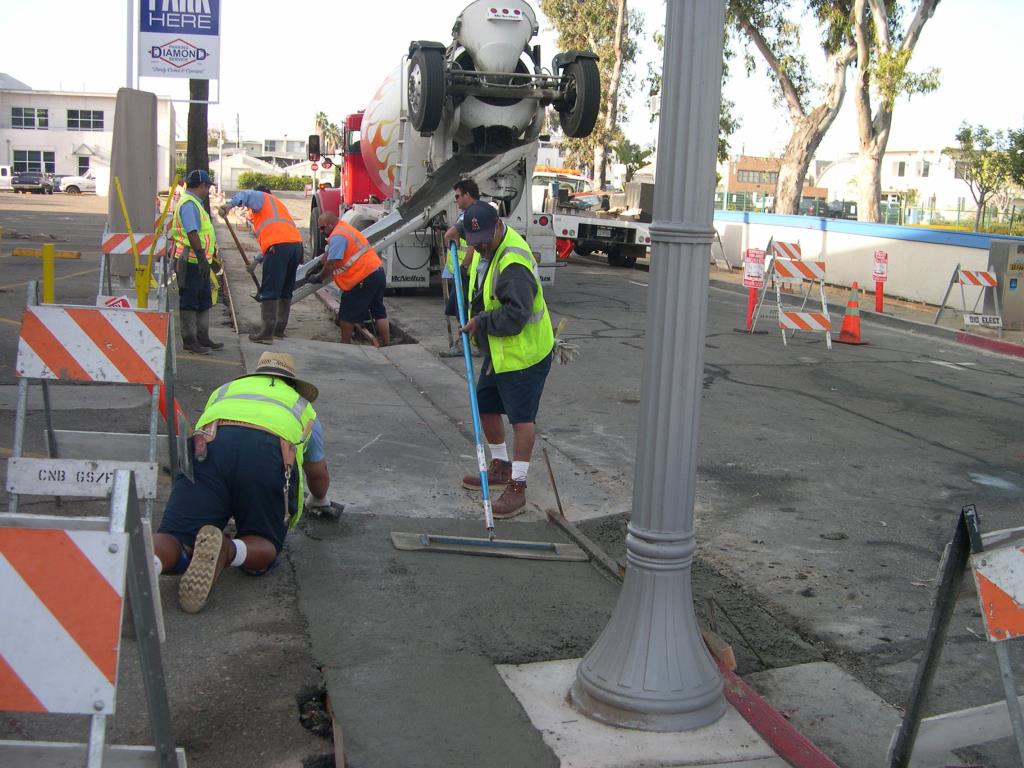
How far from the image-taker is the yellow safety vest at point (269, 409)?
4859 mm

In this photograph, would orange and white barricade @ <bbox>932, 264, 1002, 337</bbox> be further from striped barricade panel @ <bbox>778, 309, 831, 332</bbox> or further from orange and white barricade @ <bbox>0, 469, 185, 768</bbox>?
orange and white barricade @ <bbox>0, 469, 185, 768</bbox>

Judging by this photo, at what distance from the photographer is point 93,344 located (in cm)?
519

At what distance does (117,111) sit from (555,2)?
120 feet

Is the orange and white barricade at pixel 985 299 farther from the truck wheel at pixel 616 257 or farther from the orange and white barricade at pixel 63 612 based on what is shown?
the orange and white barricade at pixel 63 612

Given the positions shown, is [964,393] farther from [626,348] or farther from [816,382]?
[626,348]

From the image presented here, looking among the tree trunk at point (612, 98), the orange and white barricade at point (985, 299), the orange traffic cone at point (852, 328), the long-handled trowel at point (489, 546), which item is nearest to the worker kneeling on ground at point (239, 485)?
the long-handled trowel at point (489, 546)

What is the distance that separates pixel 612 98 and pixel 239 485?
1495 inches

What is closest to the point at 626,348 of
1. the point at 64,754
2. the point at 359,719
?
the point at 359,719

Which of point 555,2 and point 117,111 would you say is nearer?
point 117,111

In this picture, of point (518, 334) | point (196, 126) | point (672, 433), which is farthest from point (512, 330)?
point (196, 126)

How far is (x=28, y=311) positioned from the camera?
16.9 ft

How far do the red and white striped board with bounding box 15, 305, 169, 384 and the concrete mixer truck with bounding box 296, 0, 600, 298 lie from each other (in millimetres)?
7971

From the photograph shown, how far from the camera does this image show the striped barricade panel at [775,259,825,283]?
13812 millimetres

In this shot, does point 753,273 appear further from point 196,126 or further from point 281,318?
point 196,126
